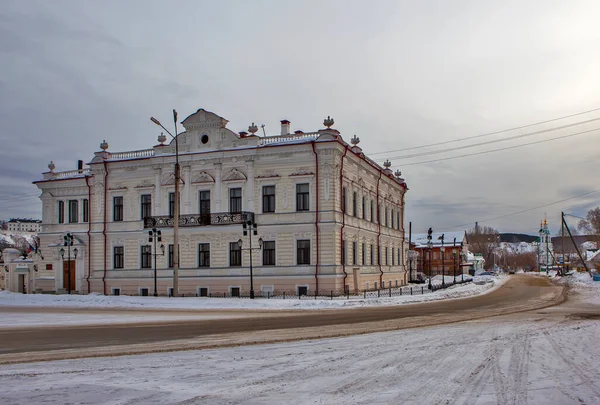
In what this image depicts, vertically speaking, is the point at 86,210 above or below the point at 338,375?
above

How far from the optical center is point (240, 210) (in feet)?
136

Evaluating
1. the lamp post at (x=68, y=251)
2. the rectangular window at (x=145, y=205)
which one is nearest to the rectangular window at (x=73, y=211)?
the lamp post at (x=68, y=251)

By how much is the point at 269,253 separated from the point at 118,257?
1341 centimetres

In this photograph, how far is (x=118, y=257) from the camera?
4538 centimetres

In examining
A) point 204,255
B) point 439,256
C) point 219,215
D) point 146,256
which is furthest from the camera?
point 439,256

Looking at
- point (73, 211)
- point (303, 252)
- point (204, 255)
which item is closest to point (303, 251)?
point (303, 252)

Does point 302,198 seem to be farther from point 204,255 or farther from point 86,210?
point 86,210

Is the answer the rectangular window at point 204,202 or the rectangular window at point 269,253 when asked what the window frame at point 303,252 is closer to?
the rectangular window at point 269,253

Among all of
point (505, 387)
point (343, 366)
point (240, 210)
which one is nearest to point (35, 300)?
point (240, 210)

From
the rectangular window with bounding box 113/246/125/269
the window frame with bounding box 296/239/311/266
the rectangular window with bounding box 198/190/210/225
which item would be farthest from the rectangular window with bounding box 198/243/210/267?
the rectangular window with bounding box 113/246/125/269

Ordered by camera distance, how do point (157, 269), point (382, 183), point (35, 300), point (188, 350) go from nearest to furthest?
point (188, 350) → point (35, 300) → point (157, 269) → point (382, 183)

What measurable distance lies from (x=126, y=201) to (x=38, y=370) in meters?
35.3

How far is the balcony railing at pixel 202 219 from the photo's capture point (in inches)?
1596

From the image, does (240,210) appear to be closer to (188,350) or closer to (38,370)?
(188,350)
